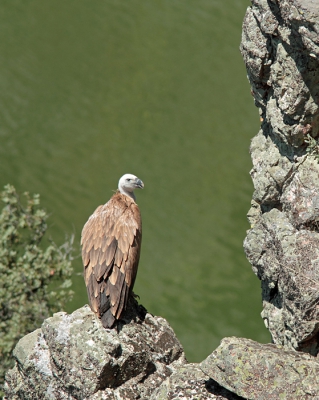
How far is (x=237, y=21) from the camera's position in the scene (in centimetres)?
2019

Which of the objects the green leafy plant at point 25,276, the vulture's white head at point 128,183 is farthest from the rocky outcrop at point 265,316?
the green leafy plant at point 25,276

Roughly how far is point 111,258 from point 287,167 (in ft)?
6.67

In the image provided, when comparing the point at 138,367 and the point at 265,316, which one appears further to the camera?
the point at 265,316

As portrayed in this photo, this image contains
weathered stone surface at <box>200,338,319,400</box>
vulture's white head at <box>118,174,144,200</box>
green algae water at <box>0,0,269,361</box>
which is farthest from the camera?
green algae water at <box>0,0,269,361</box>

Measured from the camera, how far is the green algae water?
16375 millimetres

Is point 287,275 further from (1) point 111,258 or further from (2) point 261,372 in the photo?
(1) point 111,258

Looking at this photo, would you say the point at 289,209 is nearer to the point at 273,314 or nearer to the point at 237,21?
A: the point at 273,314

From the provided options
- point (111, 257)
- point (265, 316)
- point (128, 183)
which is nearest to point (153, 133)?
point (128, 183)

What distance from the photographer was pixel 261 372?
5418 millimetres

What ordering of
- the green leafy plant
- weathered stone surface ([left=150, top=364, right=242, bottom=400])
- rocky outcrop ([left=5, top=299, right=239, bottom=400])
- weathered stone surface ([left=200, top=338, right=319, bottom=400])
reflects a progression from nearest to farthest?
weathered stone surface ([left=200, top=338, right=319, bottom=400]) → weathered stone surface ([left=150, top=364, right=242, bottom=400]) → rocky outcrop ([left=5, top=299, right=239, bottom=400]) → the green leafy plant

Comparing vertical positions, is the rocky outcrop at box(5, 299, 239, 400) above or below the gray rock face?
below

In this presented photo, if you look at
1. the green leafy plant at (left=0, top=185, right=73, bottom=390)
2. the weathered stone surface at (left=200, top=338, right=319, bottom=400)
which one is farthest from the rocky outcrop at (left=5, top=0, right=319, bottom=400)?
the green leafy plant at (left=0, top=185, right=73, bottom=390)

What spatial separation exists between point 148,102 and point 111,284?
42.6 ft

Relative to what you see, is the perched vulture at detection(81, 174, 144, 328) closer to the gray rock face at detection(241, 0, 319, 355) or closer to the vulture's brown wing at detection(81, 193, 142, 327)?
the vulture's brown wing at detection(81, 193, 142, 327)
